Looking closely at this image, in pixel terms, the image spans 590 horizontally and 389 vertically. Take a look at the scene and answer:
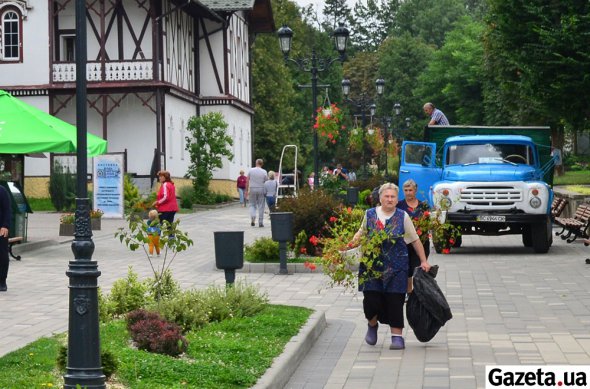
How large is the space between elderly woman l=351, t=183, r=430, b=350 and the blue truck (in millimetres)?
11702

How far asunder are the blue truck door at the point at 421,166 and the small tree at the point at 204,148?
23308 mm

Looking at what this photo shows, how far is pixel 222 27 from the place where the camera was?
205 ft

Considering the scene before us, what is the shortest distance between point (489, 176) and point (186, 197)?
25.0 m

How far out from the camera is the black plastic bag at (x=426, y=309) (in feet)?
42.2

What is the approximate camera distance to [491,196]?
2653 cm

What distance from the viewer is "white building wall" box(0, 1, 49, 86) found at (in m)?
52.2

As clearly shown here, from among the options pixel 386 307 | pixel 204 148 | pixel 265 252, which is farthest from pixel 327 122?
pixel 386 307

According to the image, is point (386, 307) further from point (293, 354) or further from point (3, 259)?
point (3, 259)

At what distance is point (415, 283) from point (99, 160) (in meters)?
24.9

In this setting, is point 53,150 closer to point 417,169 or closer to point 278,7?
point 417,169

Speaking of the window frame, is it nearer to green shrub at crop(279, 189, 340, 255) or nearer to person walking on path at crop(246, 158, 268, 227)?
person walking on path at crop(246, 158, 268, 227)

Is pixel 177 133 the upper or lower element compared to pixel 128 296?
upper

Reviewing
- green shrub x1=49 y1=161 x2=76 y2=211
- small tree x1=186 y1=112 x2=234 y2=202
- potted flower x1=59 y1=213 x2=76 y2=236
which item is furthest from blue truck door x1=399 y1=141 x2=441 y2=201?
small tree x1=186 y1=112 x2=234 y2=202

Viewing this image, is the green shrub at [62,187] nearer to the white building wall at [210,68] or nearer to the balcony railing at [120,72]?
the balcony railing at [120,72]
